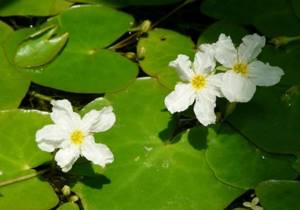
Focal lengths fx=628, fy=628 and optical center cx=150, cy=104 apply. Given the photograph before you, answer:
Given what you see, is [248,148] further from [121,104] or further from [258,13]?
[258,13]

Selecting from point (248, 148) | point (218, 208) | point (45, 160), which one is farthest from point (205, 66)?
point (45, 160)

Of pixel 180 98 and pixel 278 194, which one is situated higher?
pixel 180 98

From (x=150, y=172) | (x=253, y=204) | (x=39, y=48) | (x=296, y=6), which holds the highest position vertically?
(x=39, y=48)

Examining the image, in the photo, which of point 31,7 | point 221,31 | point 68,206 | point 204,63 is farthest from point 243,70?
point 31,7

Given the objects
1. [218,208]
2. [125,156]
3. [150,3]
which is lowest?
[218,208]

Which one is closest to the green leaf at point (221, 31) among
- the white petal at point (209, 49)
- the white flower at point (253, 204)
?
the white petal at point (209, 49)

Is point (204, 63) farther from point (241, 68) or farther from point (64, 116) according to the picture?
point (64, 116)

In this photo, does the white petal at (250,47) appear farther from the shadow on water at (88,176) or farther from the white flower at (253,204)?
the shadow on water at (88,176)
